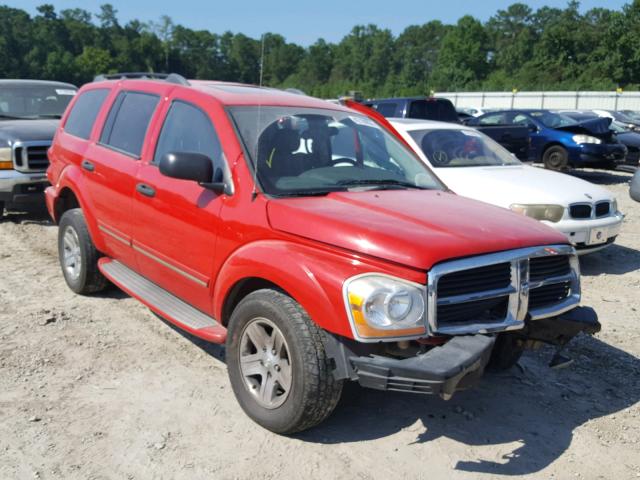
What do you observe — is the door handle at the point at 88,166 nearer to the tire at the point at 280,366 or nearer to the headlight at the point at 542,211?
the tire at the point at 280,366

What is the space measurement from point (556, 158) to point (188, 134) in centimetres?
1306

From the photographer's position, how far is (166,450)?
11.4ft

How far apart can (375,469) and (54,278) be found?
171 inches

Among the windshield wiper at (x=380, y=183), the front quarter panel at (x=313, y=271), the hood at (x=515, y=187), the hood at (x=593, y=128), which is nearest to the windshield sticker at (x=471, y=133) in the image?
the hood at (x=515, y=187)

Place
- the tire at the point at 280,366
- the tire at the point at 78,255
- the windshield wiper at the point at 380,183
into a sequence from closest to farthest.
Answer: the tire at the point at 280,366, the windshield wiper at the point at 380,183, the tire at the point at 78,255

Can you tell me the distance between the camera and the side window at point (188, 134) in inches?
165

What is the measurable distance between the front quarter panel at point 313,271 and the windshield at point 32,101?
25.2ft

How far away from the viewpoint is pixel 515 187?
7.24 meters

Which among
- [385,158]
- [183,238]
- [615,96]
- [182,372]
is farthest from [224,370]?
[615,96]

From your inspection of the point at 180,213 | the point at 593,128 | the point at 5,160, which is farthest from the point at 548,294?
the point at 593,128

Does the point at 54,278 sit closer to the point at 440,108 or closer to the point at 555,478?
the point at 555,478

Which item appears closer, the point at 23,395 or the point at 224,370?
the point at 23,395

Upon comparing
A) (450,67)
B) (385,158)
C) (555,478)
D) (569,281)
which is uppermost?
(450,67)

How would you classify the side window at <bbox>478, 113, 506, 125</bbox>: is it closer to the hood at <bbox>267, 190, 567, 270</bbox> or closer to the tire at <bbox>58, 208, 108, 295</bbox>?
the tire at <bbox>58, 208, 108, 295</bbox>
